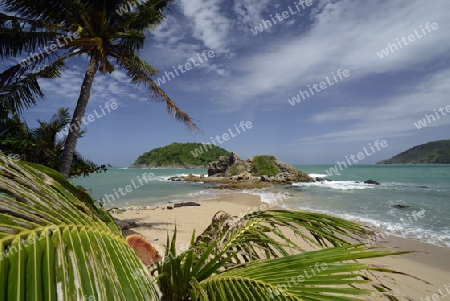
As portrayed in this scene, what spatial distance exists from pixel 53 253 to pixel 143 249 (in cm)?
162

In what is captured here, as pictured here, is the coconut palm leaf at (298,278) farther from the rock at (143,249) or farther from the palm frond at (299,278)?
the rock at (143,249)

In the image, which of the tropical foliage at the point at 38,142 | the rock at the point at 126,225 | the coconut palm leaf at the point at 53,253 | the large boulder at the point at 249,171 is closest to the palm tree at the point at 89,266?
the coconut palm leaf at the point at 53,253

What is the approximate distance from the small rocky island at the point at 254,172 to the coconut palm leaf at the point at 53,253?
34747 mm

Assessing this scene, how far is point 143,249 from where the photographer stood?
2.17 metres

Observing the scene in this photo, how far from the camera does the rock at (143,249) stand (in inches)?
84.1

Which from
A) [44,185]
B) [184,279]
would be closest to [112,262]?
[44,185]

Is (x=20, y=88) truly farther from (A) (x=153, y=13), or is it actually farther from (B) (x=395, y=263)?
(B) (x=395, y=263)

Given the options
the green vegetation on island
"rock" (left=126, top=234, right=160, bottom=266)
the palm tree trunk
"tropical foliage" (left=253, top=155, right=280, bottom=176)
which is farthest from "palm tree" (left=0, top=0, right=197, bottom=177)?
the green vegetation on island

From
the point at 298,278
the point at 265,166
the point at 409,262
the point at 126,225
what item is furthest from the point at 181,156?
the point at 298,278

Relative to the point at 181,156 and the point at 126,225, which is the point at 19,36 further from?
the point at 181,156

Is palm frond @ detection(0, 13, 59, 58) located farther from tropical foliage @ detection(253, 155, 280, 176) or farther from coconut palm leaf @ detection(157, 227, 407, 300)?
tropical foliage @ detection(253, 155, 280, 176)

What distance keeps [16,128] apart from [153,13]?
5.40 m

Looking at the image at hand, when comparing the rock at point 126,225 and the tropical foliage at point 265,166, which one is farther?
the tropical foliage at point 265,166

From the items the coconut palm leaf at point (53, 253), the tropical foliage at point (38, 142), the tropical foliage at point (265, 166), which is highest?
the tropical foliage at point (38, 142)
